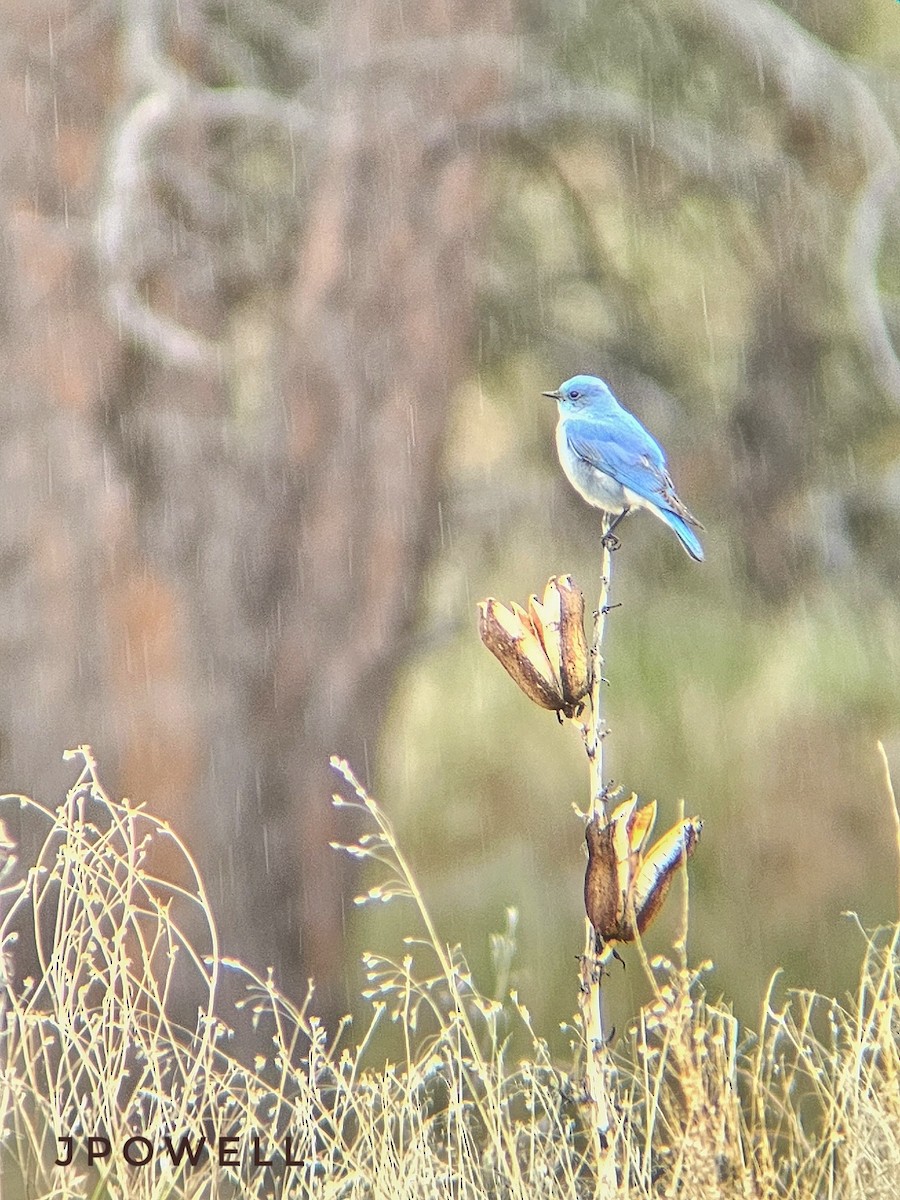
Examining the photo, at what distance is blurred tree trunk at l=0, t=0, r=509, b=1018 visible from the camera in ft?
6.82

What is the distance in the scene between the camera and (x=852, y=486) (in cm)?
253

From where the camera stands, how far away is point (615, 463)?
1755 mm

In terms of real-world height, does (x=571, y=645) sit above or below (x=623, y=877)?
above

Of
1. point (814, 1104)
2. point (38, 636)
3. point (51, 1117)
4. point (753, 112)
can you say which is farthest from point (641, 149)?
point (51, 1117)

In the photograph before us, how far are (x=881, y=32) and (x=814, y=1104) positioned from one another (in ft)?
5.75

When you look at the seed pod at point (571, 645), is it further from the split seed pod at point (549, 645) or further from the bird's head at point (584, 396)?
the bird's head at point (584, 396)

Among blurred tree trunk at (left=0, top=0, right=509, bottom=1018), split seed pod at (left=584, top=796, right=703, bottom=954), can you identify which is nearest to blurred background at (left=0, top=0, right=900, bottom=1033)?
blurred tree trunk at (left=0, top=0, right=509, bottom=1018)

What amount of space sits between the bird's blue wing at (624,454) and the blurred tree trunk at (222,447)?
425 millimetres

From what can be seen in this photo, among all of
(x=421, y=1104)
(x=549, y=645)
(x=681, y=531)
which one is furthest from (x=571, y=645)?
(x=421, y=1104)

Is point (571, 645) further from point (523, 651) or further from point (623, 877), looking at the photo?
point (623, 877)

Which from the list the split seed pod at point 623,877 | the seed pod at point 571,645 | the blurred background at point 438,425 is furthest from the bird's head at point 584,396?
the split seed pod at point 623,877

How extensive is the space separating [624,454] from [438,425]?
1.58ft

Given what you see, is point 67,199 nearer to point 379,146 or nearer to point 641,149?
point 379,146

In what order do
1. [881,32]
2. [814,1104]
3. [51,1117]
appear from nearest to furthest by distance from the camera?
1. [51,1117]
2. [814,1104]
3. [881,32]
